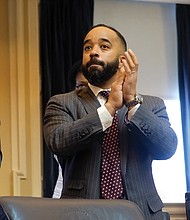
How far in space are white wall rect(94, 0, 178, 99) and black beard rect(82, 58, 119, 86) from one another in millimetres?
2013

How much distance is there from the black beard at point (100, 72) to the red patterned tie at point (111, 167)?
0.55 ft

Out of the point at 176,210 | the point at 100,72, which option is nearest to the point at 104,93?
the point at 100,72

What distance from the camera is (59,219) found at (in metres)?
0.95

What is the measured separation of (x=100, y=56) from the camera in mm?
1541

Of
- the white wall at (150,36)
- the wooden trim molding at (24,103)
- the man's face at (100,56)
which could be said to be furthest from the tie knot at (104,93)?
the white wall at (150,36)

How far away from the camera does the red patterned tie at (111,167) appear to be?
1412 mm

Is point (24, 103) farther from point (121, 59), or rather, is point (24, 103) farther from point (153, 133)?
point (153, 133)

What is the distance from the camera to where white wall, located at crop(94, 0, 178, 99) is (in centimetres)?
359

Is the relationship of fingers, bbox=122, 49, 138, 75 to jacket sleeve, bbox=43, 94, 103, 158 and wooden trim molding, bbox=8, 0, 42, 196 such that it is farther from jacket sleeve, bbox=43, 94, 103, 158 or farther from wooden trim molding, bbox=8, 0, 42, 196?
wooden trim molding, bbox=8, 0, 42, 196

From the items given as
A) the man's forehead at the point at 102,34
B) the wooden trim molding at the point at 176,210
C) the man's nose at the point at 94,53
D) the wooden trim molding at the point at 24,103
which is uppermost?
the man's forehead at the point at 102,34

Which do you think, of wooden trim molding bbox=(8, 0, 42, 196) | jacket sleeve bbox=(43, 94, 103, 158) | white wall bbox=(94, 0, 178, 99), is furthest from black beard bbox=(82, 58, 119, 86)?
white wall bbox=(94, 0, 178, 99)

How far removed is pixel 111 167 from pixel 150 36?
2363mm

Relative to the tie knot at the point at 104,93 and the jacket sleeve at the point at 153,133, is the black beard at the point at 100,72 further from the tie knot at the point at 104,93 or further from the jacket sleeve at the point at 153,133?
the jacket sleeve at the point at 153,133

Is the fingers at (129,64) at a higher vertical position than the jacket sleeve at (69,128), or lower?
higher
